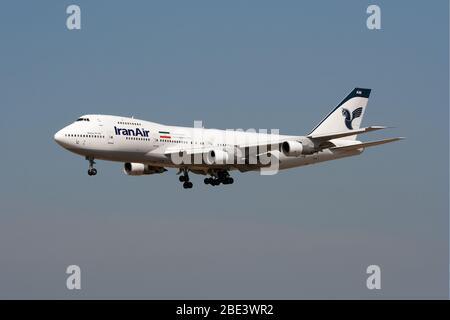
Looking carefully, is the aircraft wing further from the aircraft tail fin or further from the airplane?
the aircraft tail fin

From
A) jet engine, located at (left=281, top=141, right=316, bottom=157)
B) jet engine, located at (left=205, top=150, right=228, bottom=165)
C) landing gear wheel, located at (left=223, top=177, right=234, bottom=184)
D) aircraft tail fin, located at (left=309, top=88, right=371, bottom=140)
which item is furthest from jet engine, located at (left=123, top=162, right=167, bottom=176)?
aircraft tail fin, located at (left=309, top=88, right=371, bottom=140)

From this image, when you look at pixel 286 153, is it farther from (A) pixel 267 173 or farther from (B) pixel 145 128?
(B) pixel 145 128

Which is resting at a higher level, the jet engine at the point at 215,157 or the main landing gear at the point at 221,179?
the jet engine at the point at 215,157

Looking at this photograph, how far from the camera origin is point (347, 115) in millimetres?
87188

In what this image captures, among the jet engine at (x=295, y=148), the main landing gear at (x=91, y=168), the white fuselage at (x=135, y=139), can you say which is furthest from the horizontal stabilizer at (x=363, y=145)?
the main landing gear at (x=91, y=168)

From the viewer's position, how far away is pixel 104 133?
71.6 m

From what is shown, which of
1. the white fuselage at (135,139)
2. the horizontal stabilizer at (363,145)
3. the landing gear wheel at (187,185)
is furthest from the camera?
the landing gear wheel at (187,185)

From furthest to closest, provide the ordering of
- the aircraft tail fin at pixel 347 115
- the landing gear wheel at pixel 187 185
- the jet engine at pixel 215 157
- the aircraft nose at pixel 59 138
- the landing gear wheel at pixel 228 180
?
the aircraft tail fin at pixel 347 115, the landing gear wheel at pixel 187 185, the landing gear wheel at pixel 228 180, the jet engine at pixel 215 157, the aircraft nose at pixel 59 138

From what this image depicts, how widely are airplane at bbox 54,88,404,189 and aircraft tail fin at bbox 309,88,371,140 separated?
9.70 feet

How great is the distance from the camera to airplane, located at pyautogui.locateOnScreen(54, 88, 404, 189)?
71.4 m

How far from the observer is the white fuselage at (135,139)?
233 ft

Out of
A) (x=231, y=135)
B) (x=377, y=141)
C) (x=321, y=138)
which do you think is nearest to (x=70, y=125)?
(x=231, y=135)

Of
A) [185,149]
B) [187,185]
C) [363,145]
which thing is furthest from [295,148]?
[187,185]

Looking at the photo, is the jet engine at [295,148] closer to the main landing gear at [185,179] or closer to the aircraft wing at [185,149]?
the aircraft wing at [185,149]
